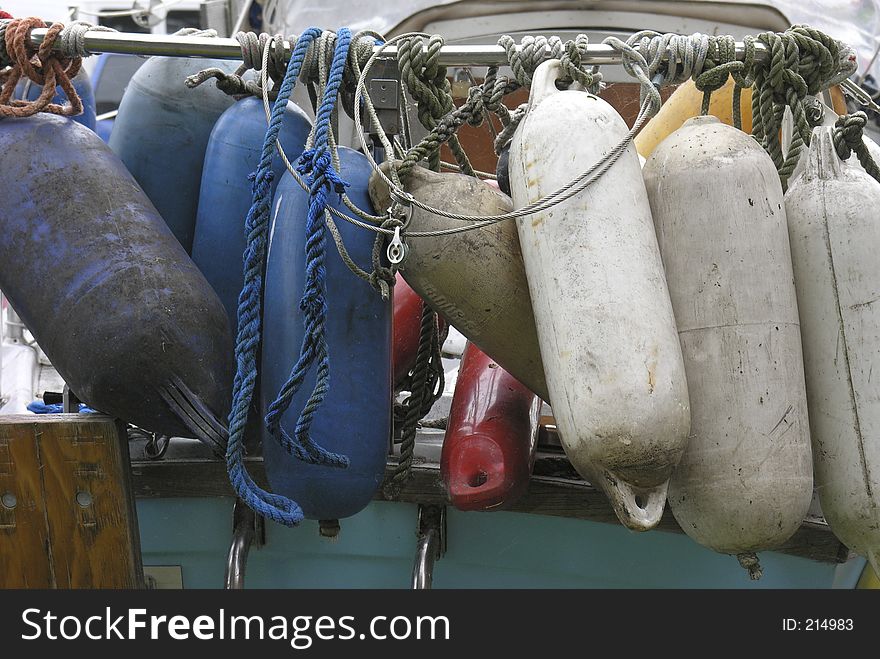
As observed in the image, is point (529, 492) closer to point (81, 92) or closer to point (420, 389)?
point (420, 389)

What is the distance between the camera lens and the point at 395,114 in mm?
2037

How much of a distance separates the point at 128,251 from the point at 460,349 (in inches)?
58.6

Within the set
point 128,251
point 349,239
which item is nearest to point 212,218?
point 128,251

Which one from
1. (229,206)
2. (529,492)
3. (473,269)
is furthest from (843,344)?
(229,206)

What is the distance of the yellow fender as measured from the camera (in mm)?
2432

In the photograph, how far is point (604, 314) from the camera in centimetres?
155

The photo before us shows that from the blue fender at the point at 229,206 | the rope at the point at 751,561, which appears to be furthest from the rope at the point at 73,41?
the rope at the point at 751,561

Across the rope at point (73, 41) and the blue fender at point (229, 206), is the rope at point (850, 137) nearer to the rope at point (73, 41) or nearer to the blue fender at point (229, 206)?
the blue fender at point (229, 206)

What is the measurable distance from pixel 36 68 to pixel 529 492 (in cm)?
130

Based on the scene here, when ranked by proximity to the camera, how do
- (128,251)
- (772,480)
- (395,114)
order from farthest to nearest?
(395,114) → (128,251) → (772,480)

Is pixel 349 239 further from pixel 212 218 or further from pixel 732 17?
pixel 732 17

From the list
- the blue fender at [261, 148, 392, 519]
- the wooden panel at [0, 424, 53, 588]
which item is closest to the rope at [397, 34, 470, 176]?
the blue fender at [261, 148, 392, 519]

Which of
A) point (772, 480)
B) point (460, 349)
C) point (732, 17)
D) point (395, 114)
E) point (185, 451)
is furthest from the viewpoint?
point (732, 17)

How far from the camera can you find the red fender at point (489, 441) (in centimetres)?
196
